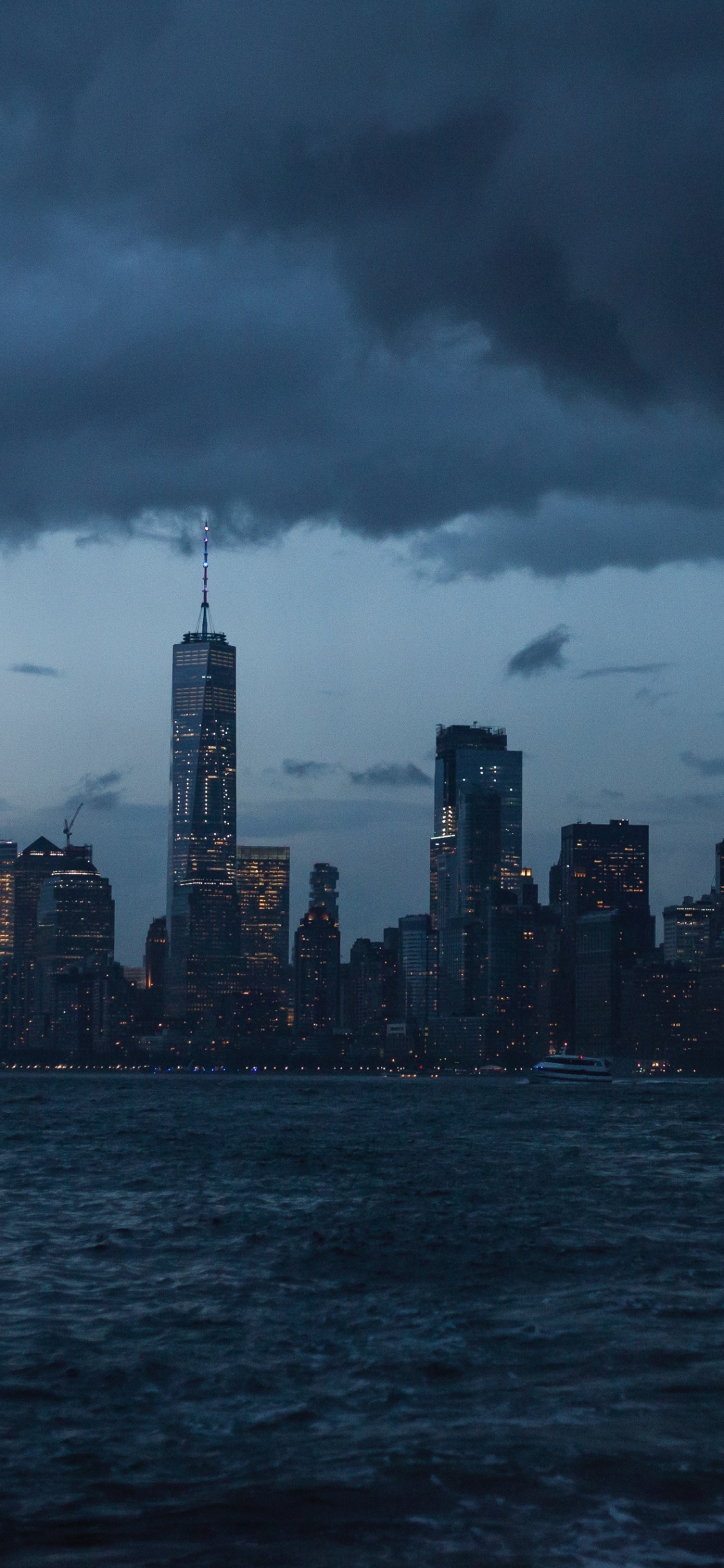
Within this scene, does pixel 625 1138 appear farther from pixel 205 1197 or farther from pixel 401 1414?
pixel 401 1414

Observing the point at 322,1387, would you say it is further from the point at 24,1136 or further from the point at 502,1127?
the point at 502,1127

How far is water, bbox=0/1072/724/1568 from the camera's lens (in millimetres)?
19125

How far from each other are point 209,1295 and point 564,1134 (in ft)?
337

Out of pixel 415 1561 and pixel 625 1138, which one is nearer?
pixel 415 1561

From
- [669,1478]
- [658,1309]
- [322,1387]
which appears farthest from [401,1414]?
[658,1309]

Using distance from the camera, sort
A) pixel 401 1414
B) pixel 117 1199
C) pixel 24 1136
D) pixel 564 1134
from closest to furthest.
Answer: pixel 401 1414, pixel 117 1199, pixel 24 1136, pixel 564 1134

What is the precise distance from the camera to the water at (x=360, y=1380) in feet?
62.7

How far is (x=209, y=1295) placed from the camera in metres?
38.2

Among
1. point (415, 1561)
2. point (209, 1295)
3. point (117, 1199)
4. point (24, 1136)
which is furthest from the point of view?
point (24, 1136)

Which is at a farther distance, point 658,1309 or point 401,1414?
point 658,1309

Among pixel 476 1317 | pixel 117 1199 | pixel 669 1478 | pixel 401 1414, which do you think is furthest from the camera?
pixel 117 1199

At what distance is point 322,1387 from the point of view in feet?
90.6

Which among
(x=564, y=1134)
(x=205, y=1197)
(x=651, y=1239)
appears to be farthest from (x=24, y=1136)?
(x=651, y=1239)

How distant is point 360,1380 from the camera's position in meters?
28.1
